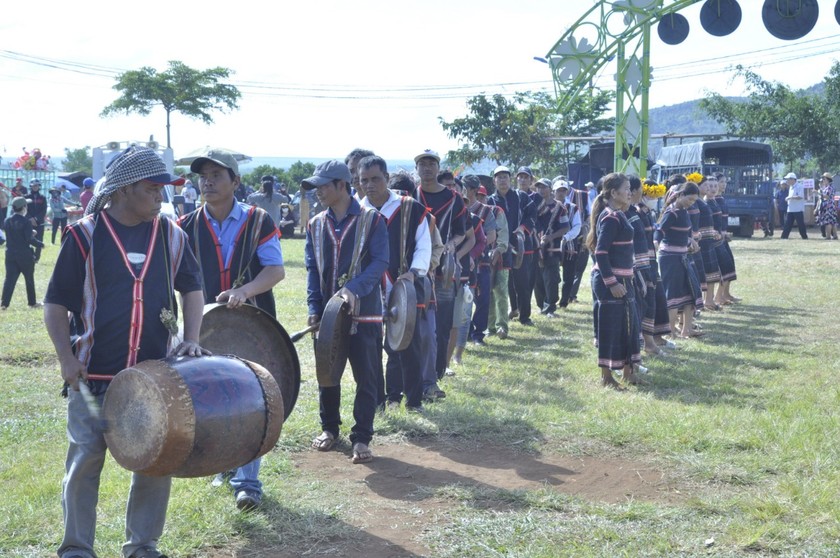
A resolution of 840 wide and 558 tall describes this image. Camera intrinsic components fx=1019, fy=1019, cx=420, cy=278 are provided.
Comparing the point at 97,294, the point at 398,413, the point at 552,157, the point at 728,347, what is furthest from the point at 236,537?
the point at 552,157

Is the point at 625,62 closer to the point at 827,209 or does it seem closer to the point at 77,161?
the point at 827,209

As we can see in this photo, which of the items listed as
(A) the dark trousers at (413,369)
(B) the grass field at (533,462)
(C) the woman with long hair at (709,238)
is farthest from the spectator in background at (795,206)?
(A) the dark trousers at (413,369)

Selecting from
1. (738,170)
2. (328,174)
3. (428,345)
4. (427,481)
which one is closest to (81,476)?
(427,481)

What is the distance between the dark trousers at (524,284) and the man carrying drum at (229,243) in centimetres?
810

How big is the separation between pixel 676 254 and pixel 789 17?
12.1 metres

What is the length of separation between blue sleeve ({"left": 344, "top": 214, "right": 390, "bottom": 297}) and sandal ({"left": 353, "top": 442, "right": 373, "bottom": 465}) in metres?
1.05

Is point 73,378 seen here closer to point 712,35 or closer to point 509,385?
point 509,385

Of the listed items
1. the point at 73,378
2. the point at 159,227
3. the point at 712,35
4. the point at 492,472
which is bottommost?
Answer: the point at 492,472

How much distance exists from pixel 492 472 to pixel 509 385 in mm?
3035

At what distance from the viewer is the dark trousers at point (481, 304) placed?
38.2 feet

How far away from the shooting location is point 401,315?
716 centimetres

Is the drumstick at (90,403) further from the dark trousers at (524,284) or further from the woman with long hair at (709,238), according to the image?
the woman with long hair at (709,238)

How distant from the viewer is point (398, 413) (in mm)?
8148

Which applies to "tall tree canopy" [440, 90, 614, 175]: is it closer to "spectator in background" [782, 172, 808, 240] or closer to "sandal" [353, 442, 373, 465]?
"spectator in background" [782, 172, 808, 240]
